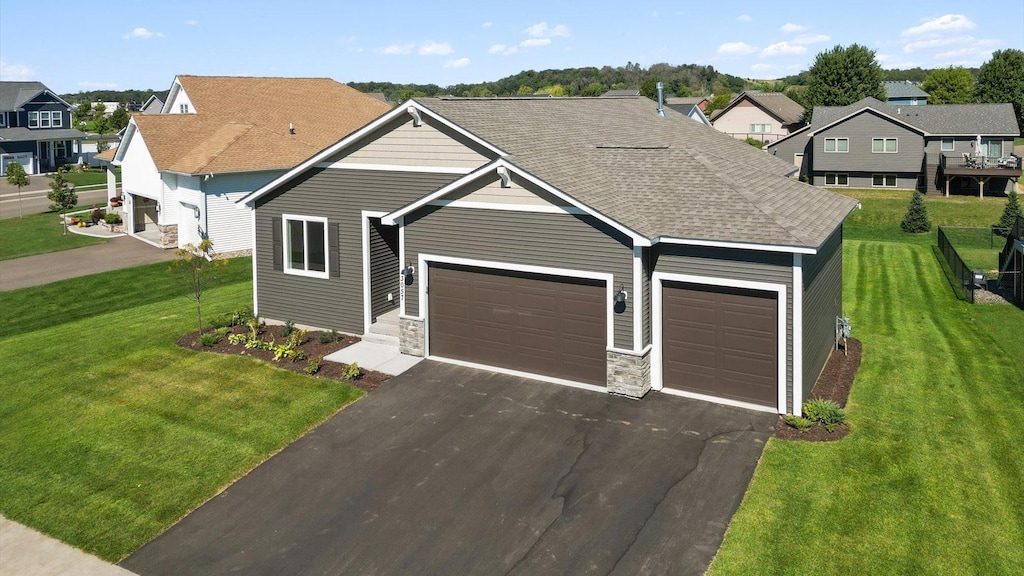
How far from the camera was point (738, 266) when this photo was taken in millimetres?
13180

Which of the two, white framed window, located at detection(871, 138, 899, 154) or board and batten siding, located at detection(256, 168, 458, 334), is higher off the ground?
white framed window, located at detection(871, 138, 899, 154)

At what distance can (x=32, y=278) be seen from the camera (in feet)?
87.8

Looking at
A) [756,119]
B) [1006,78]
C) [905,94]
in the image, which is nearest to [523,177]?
[756,119]

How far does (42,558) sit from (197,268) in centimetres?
1022

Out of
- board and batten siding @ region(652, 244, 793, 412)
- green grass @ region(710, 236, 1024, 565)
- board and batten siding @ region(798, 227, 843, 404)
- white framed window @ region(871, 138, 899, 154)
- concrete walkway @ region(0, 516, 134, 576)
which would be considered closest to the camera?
green grass @ region(710, 236, 1024, 565)

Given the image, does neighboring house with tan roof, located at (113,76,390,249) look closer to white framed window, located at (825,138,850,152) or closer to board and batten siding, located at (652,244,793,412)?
board and batten siding, located at (652,244,793,412)

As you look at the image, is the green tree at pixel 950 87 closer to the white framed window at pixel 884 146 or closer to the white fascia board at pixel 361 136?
the white framed window at pixel 884 146

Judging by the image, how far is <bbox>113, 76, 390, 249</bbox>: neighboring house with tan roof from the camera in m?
29.9

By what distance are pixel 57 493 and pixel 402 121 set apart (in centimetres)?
1045

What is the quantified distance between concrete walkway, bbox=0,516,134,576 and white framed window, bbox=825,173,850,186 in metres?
53.1

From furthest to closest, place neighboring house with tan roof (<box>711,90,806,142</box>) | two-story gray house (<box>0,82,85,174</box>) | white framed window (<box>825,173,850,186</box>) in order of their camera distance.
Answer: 1. neighboring house with tan roof (<box>711,90,806,142</box>)
2. two-story gray house (<box>0,82,85,174</box>)
3. white framed window (<box>825,173,850,186</box>)

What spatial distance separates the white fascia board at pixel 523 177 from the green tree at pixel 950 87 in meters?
96.2

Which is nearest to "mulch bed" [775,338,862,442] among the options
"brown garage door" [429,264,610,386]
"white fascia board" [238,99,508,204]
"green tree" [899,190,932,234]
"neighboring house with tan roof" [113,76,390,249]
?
"brown garage door" [429,264,610,386]

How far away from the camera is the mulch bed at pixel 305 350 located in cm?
1555
